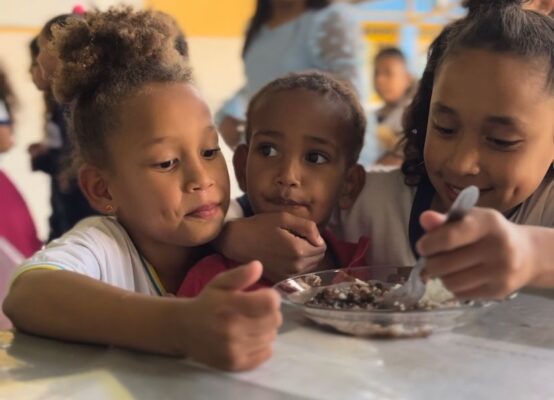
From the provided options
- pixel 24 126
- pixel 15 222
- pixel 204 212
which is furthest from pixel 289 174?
pixel 24 126

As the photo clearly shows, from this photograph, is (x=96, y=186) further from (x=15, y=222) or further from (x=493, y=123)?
(x=15, y=222)

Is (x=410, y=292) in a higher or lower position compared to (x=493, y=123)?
lower

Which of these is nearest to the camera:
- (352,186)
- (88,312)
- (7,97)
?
(88,312)

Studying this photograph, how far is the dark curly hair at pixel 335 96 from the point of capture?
1.07m

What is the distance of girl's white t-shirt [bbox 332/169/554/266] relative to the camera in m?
1.12

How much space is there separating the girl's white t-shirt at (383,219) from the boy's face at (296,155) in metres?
0.10

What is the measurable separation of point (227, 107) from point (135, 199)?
1.37 m

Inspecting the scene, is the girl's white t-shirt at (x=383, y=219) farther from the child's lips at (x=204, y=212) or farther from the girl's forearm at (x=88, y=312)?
the girl's forearm at (x=88, y=312)

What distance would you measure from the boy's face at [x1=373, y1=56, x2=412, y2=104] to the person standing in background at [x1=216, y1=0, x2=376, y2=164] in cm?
164

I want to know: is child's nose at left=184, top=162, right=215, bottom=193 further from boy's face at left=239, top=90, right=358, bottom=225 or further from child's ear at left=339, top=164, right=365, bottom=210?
child's ear at left=339, top=164, right=365, bottom=210

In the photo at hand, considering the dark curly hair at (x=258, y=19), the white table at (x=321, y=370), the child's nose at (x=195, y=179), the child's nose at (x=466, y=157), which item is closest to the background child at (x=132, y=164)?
the child's nose at (x=195, y=179)

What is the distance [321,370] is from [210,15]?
333 centimetres

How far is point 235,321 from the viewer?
1.89 ft

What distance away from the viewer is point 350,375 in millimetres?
582
